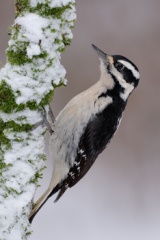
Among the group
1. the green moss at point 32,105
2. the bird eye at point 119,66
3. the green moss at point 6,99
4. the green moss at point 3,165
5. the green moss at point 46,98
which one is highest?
the bird eye at point 119,66

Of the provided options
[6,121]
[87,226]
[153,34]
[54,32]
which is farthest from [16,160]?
[153,34]

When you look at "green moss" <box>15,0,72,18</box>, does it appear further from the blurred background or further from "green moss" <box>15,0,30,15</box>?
the blurred background

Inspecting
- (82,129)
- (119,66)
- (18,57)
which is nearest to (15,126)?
(18,57)

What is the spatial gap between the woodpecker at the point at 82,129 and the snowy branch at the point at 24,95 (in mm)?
602

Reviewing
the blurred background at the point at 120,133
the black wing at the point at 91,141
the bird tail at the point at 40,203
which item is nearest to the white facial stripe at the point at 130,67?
the black wing at the point at 91,141

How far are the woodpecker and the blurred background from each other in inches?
103

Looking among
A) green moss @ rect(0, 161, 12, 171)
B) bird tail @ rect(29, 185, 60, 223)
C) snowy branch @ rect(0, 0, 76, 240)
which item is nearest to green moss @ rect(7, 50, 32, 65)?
snowy branch @ rect(0, 0, 76, 240)

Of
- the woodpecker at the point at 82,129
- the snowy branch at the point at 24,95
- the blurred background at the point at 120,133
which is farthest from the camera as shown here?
the blurred background at the point at 120,133

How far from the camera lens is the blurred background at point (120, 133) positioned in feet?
18.9

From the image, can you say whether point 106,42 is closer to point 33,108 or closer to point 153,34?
point 153,34

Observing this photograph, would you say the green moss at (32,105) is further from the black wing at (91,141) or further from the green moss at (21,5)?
the black wing at (91,141)

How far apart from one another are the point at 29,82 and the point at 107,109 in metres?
0.83

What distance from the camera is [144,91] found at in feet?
20.6

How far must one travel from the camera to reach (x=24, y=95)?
2348mm
